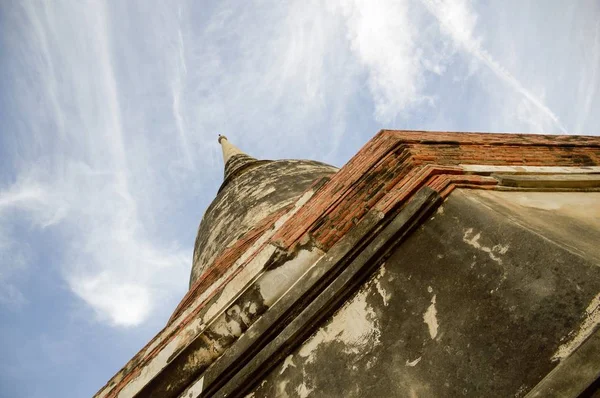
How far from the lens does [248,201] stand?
6.12m

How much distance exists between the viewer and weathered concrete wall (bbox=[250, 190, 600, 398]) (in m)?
1.54

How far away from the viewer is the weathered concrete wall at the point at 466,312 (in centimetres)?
154

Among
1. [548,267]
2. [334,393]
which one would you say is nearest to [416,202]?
[548,267]

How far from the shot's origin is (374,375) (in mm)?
1857

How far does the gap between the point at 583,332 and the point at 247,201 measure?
5042 mm

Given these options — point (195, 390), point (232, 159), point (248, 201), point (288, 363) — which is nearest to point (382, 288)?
point (288, 363)

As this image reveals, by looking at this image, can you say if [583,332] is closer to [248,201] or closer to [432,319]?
[432,319]

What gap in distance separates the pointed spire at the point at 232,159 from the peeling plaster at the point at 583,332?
23.0 ft

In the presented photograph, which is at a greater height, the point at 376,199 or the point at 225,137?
the point at 225,137

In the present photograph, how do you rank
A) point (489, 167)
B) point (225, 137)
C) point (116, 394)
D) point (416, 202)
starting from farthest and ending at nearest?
point (225, 137) → point (489, 167) → point (116, 394) → point (416, 202)

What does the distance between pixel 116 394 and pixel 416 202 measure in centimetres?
211

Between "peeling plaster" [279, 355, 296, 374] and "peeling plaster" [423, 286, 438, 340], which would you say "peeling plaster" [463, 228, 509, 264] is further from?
"peeling plaster" [279, 355, 296, 374]

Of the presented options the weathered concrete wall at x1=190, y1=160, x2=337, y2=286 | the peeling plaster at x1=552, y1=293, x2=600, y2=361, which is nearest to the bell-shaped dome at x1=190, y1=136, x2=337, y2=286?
the weathered concrete wall at x1=190, y1=160, x2=337, y2=286

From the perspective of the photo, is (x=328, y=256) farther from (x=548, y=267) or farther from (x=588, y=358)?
(x=588, y=358)
